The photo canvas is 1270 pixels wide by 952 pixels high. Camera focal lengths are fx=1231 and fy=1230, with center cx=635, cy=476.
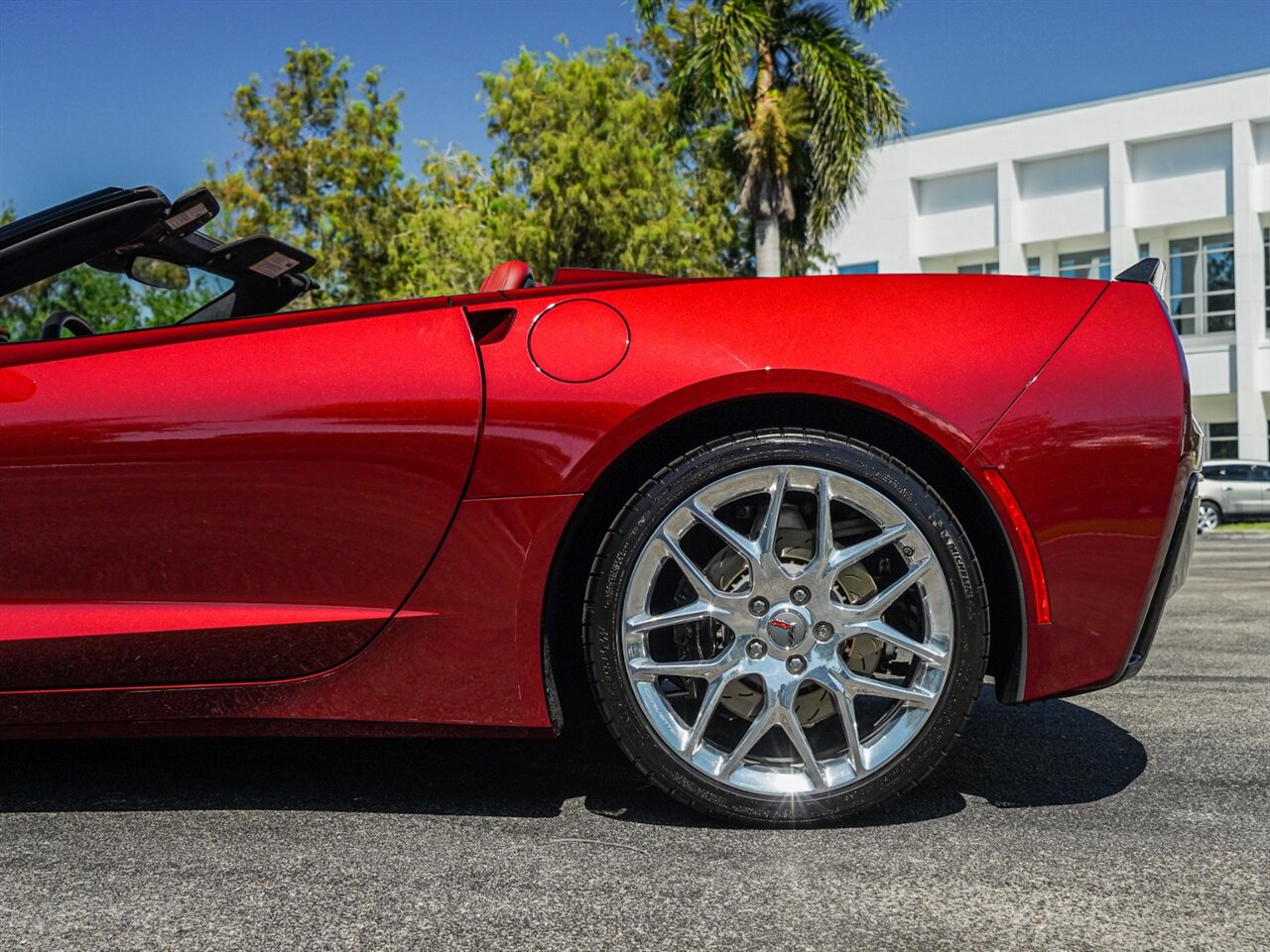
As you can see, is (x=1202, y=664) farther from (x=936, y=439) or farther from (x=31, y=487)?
(x=31, y=487)

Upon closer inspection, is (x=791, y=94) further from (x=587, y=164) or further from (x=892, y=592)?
(x=892, y=592)

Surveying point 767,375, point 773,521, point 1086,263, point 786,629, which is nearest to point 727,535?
point 773,521

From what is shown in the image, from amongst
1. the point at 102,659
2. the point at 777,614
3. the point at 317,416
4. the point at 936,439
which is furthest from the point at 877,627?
the point at 102,659

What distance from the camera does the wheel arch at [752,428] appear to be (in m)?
2.36

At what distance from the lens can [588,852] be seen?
2225 millimetres

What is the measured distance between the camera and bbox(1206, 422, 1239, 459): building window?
34219 millimetres

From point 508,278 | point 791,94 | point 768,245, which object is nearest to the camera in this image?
point 508,278

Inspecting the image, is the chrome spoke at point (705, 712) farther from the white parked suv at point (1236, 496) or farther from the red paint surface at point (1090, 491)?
the white parked suv at point (1236, 496)

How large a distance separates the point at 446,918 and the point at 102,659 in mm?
931

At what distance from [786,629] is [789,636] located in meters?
0.01

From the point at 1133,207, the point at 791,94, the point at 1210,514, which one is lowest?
the point at 1210,514

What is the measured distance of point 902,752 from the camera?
231 centimetres

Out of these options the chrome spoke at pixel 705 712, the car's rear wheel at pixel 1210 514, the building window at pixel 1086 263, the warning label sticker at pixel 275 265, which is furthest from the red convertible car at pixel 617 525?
the building window at pixel 1086 263

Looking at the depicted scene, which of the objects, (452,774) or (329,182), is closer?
(452,774)
